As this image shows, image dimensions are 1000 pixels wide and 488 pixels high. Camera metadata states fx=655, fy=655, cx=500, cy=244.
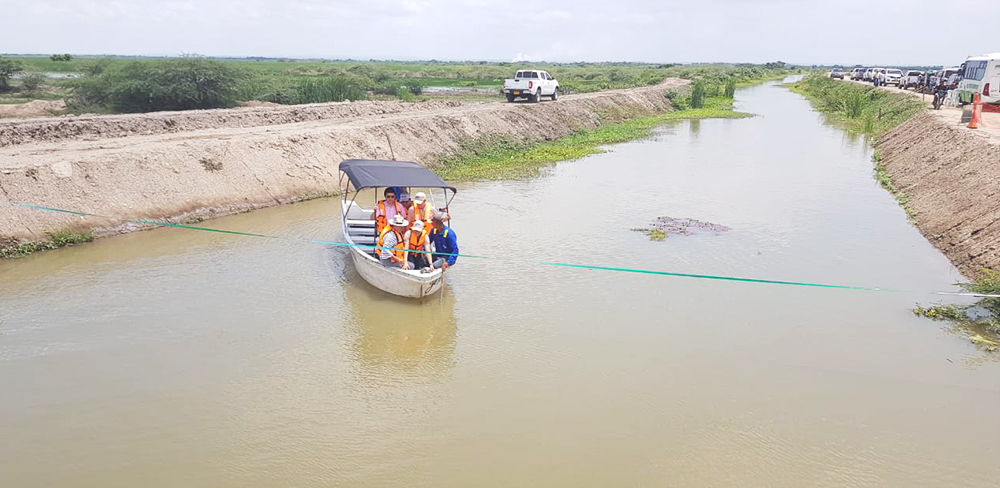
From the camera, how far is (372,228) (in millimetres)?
12648

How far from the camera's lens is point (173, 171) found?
50.5ft

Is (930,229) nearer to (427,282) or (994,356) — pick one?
(994,356)

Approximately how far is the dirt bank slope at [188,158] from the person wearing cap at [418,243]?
7232 millimetres

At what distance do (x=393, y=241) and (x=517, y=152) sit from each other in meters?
15.6

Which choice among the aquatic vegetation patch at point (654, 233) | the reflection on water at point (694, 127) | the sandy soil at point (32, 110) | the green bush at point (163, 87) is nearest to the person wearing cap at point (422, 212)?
the aquatic vegetation patch at point (654, 233)

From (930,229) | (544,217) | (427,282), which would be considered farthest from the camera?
(544,217)

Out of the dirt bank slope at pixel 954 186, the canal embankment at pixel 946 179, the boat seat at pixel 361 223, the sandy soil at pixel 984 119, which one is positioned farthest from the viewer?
the sandy soil at pixel 984 119

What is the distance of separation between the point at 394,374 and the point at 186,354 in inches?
106

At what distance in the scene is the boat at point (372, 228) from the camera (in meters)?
9.63

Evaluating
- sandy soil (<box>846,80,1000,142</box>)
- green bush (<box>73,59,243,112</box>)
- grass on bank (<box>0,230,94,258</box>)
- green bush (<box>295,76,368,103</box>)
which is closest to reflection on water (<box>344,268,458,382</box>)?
grass on bank (<box>0,230,94,258</box>)

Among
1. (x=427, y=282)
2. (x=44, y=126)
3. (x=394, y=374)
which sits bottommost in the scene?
(x=394, y=374)

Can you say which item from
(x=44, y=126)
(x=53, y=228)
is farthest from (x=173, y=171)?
(x=44, y=126)

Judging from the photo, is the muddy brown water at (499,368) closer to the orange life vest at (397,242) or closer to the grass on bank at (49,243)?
the grass on bank at (49,243)

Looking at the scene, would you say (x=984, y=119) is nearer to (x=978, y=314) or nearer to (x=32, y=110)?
(x=978, y=314)
